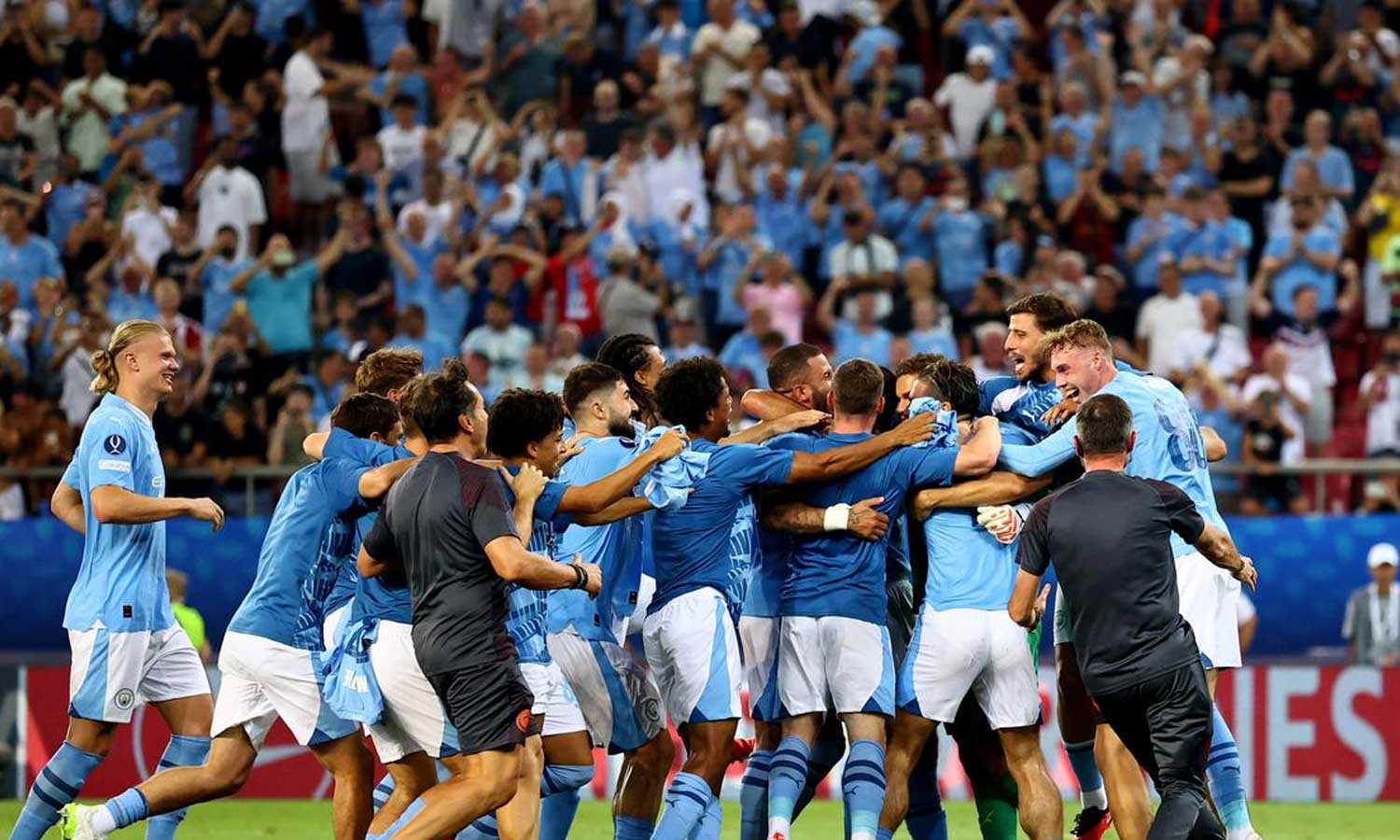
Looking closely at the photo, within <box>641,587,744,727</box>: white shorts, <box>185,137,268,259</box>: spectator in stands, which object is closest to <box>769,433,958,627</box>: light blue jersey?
<box>641,587,744,727</box>: white shorts

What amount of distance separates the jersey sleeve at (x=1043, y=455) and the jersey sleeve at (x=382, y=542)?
113 inches

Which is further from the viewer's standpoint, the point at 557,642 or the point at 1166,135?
the point at 1166,135

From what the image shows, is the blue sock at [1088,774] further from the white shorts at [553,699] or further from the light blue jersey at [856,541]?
the white shorts at [553,699]

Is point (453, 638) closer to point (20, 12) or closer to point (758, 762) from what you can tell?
point (758, 762)

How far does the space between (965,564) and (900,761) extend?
98 cm

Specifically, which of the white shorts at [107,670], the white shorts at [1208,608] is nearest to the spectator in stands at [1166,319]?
the white shorts at [1208,608]

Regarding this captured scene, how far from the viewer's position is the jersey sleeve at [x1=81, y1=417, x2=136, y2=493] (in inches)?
394

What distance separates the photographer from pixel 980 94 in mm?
21000

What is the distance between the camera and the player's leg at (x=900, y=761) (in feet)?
31.9

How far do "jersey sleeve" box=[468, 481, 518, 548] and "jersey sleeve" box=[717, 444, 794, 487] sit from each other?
53.2 inches

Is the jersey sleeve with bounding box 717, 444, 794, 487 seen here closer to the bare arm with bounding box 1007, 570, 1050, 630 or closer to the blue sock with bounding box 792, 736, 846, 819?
the bare arm with bounding box 1007, 570, 1050, 630

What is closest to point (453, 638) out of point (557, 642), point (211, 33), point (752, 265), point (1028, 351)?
point (557, 642)

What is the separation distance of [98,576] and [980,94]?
12885 mm

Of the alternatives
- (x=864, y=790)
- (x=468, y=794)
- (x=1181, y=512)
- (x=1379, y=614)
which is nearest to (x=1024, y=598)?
(x=1181, y=512)
